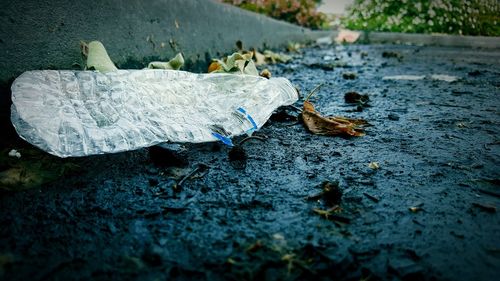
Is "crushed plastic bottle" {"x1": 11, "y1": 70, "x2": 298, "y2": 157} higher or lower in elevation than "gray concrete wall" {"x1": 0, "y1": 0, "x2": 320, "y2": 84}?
lower

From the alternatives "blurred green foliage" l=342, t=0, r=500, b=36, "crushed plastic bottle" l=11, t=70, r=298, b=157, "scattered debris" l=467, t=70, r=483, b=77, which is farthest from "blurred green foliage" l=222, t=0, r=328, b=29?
"crushed plastic bottle" l=11, t=70, r=298, b=157

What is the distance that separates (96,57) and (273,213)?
1.20 meters

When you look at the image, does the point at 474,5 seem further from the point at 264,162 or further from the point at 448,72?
the point at 264,162

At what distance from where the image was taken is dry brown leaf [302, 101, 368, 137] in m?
1.42

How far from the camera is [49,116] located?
3.42ft

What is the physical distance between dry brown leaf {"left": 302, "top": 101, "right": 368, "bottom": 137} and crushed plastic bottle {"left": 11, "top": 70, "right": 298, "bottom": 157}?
0.20 metres

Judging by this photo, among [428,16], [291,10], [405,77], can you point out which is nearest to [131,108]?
[405,77]

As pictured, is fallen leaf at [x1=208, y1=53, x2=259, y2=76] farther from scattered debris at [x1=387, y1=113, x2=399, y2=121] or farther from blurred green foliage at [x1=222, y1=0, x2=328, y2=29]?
blurred green foliage at [x1=222, y1=0, x2=328, y2=29]

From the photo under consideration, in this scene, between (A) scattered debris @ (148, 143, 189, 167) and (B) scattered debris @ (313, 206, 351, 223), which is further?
(A) scattered debris @ (148, 143, 189, 167)

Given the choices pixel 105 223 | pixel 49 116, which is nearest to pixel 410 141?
pixel 105 223

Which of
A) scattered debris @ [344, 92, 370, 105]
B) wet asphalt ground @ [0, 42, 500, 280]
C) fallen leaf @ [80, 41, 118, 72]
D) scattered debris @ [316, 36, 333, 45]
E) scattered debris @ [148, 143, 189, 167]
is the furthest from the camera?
scattered debris @ [316, 36, 333, 45]

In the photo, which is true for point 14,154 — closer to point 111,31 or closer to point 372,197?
point 111,31

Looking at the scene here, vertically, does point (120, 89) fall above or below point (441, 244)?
above

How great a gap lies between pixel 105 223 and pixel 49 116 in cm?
53
